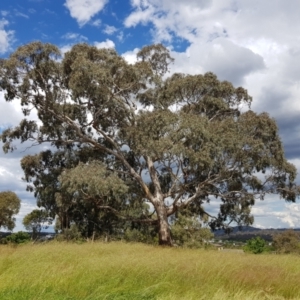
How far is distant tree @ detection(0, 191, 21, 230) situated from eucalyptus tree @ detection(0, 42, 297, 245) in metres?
20.9

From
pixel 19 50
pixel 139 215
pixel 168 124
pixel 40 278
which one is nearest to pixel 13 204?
pixel 139 215

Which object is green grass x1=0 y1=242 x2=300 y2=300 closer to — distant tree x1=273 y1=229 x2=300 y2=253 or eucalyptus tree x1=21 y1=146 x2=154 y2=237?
eucalyptus tree x1=21 y1=146 x2=154 y2=237

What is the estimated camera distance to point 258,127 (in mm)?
23938

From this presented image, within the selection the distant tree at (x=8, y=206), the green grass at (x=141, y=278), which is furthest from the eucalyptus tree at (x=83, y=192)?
the distant tree at (x=8, y=206)

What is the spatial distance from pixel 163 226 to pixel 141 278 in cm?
1626

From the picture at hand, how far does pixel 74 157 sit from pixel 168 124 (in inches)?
341

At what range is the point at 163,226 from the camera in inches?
992

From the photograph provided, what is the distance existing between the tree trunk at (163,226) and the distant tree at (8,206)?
1025 inches

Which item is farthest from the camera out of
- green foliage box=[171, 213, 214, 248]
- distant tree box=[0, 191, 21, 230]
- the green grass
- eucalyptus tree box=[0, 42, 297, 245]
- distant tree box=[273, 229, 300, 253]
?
distant tree box=[273, 229, 300, 253]

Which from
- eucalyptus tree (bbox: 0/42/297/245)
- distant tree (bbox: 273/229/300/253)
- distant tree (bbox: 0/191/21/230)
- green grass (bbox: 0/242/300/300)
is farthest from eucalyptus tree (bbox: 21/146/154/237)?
distant tree (bbox: 273/229/300/253)

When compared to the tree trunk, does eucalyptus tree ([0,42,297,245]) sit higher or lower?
higher

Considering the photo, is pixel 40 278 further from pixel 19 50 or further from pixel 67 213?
pixel 67 213

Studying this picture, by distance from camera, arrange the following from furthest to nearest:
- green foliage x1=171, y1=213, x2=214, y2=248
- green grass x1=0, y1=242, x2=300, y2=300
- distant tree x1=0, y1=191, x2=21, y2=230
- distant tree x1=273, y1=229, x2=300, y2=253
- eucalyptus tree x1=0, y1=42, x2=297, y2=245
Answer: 1. distant tree x1=273, y1=229, x2=300, y2=253
2. distant tree x1=0, y1=191, x2=21, y2=230
3. green foliage x1=171, y1=213, x2=214, y2=248
4. eucalyptus tree x1=0, y1=42, x2=297, y2=245
5. green grass x1=0, y1=242, x2=300, y2=300

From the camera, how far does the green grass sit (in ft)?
26.2
